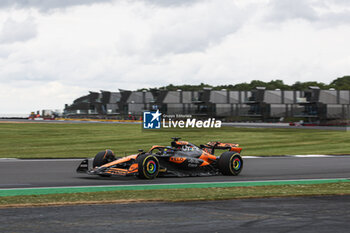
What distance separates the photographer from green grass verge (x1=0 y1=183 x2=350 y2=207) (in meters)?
12.3

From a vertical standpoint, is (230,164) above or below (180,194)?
above

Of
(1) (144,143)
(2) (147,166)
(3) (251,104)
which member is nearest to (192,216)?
(2) (147,166)

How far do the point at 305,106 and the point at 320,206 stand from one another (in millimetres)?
98593

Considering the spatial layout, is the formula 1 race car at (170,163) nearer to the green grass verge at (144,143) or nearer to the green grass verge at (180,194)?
the green grass verge at (180,194)

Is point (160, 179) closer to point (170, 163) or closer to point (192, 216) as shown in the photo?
point (170, 163)

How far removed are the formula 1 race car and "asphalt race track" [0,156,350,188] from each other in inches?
11.0

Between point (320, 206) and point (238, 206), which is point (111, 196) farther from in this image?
point (320, 206)

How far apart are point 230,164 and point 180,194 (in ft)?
17.4

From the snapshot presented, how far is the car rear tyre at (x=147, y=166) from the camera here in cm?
1667

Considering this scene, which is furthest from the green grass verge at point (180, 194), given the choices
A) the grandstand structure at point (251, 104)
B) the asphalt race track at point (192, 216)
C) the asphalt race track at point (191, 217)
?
Answer: the grandstand structure at point (251, 104)

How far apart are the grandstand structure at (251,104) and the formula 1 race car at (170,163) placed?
81.0 m

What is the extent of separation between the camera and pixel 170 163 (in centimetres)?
1791

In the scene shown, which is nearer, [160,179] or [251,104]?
[160,179]

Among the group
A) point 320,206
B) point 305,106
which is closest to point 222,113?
point 305,106
